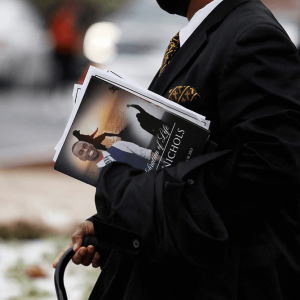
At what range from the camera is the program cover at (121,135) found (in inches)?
28.9

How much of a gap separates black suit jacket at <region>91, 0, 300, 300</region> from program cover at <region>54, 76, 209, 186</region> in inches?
1.6

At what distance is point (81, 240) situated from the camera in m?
0.97

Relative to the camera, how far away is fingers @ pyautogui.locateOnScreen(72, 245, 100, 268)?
93 centimetres

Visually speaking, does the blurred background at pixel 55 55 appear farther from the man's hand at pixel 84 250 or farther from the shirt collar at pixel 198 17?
the shirt collar at pixel 198 17

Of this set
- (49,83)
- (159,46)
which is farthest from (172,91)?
(49,83)

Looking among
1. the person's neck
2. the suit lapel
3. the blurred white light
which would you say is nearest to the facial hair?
the person's neck

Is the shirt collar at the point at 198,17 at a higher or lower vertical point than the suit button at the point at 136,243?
higher

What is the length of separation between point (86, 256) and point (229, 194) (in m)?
0.46

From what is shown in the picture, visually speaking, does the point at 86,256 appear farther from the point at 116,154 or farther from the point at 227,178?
the point at 227,178

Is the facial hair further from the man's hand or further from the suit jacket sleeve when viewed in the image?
the man's hand

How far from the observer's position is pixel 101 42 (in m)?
4.22

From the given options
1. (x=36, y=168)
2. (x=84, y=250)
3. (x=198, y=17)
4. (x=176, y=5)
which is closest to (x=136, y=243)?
(x=84, y=250)

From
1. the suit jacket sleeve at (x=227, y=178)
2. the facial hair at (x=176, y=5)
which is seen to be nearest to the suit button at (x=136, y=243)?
the suit jacket sleeve at (x=227, y=178)

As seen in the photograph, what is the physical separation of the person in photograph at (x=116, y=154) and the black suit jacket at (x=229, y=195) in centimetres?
3
